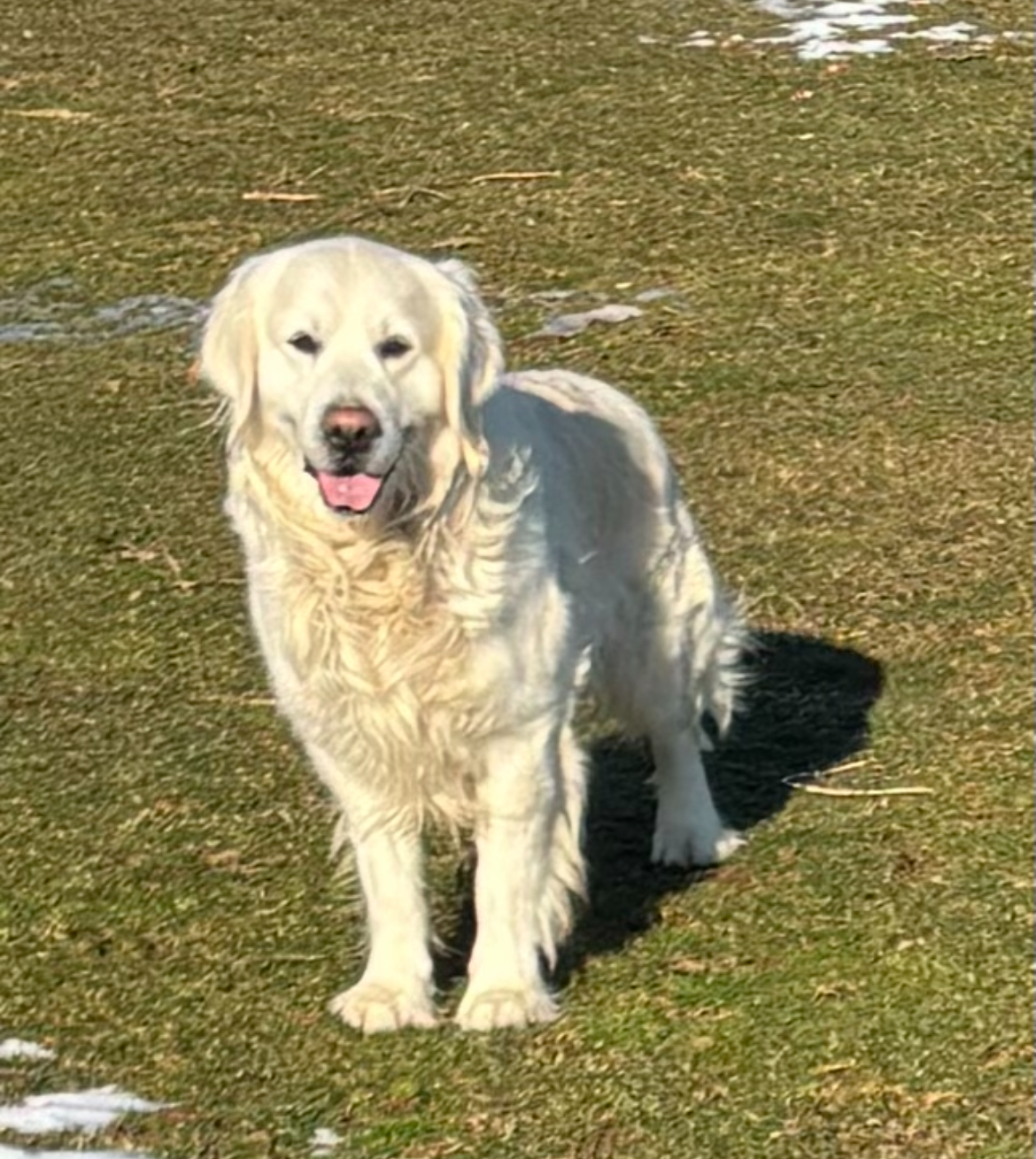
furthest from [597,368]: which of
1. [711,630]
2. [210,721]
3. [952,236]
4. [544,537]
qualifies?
[544,537]

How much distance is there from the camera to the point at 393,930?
16.8ft

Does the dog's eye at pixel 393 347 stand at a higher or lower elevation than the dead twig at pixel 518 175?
higher

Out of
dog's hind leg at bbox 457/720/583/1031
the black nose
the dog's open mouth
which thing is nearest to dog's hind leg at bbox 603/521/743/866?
dog's hind leg at bbox 457/720/583/1031

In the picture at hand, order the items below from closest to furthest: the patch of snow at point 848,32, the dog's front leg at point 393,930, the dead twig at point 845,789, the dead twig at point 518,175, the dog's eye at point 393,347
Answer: the dog's eye at point 393,347, the dog's front leg at point 393,930, the dead twig at point 845,789, the dead twig at point 518,175, the patch of snow at point 848,32

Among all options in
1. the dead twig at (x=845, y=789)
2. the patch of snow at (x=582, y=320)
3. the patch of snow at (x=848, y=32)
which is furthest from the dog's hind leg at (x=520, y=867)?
the patch of snow at (x=848, y=32)

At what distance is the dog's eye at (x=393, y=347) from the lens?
464cm

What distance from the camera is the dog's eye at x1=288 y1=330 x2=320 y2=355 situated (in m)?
4.65

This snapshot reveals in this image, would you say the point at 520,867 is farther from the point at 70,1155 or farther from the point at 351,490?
the point at 70,1155

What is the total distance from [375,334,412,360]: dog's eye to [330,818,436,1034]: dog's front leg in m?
0.93

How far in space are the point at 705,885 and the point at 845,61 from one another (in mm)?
7597

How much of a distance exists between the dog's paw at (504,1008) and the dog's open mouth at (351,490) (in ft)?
3.10

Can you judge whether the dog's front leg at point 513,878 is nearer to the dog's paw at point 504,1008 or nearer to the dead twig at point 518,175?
the dog's paw at point 504,1008

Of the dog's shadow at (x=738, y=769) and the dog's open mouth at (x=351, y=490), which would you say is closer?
the dog's open mouth at (x=351, y=490)

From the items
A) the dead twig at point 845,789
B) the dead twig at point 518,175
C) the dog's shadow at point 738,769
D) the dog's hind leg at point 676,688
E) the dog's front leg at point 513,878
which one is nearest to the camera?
the dog's front leg at point 513,878
